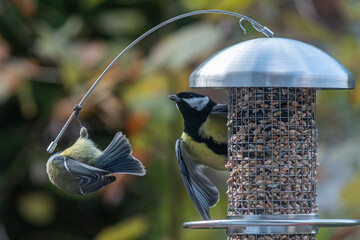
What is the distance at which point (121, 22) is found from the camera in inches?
222

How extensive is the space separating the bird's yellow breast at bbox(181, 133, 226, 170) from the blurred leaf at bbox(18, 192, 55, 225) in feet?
8.81

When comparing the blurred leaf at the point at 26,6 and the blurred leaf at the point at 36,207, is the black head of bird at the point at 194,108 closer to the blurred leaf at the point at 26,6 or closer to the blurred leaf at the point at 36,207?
the blurred leaf at the point at 26,6

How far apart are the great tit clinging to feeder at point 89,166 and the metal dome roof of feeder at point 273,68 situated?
0.48 m

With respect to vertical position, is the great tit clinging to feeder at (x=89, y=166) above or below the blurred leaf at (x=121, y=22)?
below

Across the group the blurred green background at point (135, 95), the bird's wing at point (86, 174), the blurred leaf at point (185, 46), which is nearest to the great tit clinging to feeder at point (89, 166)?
the bird's wing at point (86, 174)

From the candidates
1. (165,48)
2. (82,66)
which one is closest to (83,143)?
(165,48)

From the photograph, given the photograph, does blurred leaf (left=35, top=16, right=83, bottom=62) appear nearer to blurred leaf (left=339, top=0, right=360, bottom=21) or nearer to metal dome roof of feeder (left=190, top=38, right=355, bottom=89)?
blurred leaf (left=339, top=0, right=360, bottom=21)

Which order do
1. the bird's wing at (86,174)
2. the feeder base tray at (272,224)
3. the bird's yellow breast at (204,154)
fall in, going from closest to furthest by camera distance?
the feeder base tray at (272,224) < the bird's wing at (86,174) < the bird's yellow breast at (204,154)

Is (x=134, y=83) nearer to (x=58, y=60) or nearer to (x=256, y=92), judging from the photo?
(x=58, y=60)

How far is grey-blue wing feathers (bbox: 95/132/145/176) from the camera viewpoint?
126 inches

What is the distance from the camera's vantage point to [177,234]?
16.4 feet

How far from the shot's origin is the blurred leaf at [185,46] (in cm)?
451

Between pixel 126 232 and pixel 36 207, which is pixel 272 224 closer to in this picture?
pixel 126 232

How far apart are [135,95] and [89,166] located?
5.59ft
